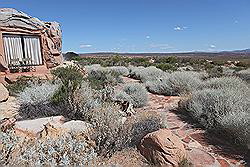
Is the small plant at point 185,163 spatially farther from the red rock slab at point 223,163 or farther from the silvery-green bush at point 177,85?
the silvery-green bush at point 177,85

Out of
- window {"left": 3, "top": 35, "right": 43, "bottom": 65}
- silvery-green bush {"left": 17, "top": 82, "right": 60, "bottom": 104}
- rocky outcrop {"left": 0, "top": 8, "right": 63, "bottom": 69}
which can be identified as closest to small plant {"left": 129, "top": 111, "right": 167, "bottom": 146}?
silvery-green bush {"left": 17, "top": 82, "right": 60, "bottom": 104}

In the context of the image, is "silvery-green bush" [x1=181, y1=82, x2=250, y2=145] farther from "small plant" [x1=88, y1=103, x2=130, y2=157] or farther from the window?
the window

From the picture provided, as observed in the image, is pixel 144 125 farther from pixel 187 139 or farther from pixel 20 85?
pixel 20 85

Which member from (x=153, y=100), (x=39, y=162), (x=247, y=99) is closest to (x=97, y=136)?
(x=39, y=162)

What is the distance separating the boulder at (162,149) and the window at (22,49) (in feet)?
29.6

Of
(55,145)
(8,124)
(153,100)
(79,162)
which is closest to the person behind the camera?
(79,162)

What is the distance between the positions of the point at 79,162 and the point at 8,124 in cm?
208

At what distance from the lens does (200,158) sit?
337 cm

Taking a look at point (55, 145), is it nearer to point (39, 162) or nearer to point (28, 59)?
point (39, 162)

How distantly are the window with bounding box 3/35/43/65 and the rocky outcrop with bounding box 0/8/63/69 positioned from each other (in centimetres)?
28

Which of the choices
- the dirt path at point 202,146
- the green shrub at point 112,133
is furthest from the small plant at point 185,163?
the green shrub at point 112,133

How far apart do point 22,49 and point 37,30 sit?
115 centimetres

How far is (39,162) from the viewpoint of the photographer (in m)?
2.41

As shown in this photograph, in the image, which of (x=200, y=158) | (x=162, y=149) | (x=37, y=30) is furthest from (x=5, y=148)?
(x=37, y=30)
